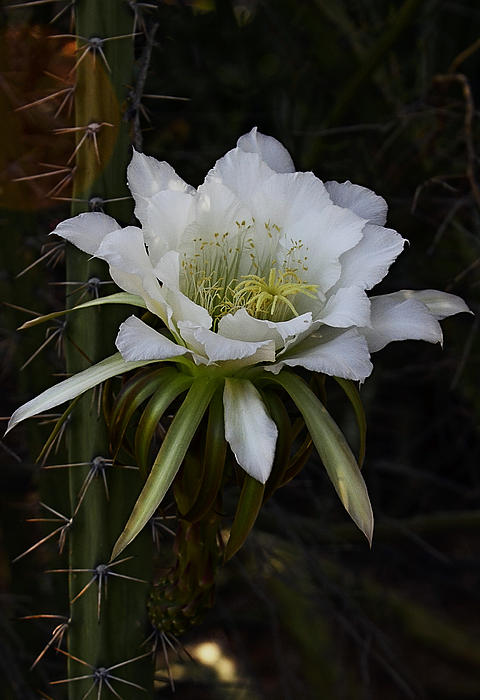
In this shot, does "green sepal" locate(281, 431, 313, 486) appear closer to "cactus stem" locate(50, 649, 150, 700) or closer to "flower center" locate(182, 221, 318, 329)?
"flower center" locate(182, 221, 318, 329)

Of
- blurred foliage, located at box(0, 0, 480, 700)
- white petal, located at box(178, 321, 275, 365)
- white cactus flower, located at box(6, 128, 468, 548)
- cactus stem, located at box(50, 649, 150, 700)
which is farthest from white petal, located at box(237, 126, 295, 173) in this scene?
cactus stem, located at box(50, 649, 150, 700)

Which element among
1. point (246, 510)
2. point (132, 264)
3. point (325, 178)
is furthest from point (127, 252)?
point (325, 178)

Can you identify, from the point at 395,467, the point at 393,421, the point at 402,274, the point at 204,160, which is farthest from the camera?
the point at 393,421

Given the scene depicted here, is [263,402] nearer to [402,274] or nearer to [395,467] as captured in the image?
[395,467]

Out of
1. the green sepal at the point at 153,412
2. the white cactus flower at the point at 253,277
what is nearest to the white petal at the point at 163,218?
the white cactus flower at the point at 253,277

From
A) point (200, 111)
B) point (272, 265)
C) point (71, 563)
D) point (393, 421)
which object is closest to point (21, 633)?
point (71, 563)

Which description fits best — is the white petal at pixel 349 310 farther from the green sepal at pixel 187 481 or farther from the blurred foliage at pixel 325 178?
the blurred foliage at pixel 325 178
